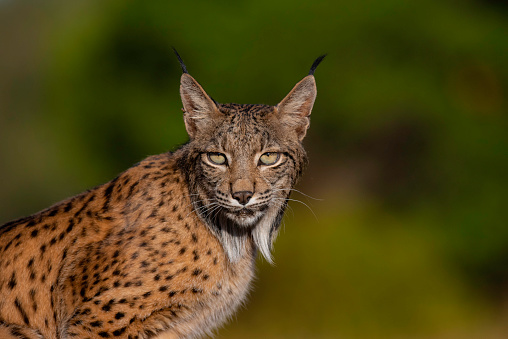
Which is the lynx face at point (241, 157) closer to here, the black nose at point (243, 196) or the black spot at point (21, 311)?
the black nose at point (243, 196)

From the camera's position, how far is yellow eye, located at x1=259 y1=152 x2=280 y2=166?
19.7 feet

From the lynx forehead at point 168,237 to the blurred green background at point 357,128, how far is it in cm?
772

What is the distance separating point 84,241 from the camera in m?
6.14

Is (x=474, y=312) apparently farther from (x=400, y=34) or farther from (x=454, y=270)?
(x=400, y=34)

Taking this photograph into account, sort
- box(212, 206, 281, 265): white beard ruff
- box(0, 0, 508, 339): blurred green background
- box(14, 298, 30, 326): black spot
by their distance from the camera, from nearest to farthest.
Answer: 1. box(14, 298, 30, 326): black spot
2. box(212, 206, 281, 265): white beard ruff
3. box(0, 0, 508, 339): blurred green background

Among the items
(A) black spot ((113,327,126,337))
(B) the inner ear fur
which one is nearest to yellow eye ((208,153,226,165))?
(B) the inner ear fur

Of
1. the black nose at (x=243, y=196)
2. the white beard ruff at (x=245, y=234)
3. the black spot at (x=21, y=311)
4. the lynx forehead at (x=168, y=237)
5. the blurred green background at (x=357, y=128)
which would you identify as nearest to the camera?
the black nose at (x=243, y=196)

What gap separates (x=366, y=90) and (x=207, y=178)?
974 centimetres

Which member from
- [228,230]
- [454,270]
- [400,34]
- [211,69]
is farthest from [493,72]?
[228,230]

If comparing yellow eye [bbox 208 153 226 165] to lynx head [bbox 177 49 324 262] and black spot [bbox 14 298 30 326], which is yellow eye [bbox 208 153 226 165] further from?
black spot [bbox 14 298 30 326]

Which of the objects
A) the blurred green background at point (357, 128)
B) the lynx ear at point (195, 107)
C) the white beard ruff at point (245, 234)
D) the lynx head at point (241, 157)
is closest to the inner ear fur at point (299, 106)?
the lynx head at point (241, 157)

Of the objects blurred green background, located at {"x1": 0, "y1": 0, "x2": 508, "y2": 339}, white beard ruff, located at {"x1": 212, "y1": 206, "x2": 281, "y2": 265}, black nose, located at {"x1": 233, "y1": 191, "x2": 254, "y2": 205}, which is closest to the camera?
black nose, located at {"x1": 233, "y1": 191, "x2": 254, "y2": 205}

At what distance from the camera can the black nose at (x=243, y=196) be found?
570 cm

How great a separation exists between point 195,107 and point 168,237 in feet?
3.63
